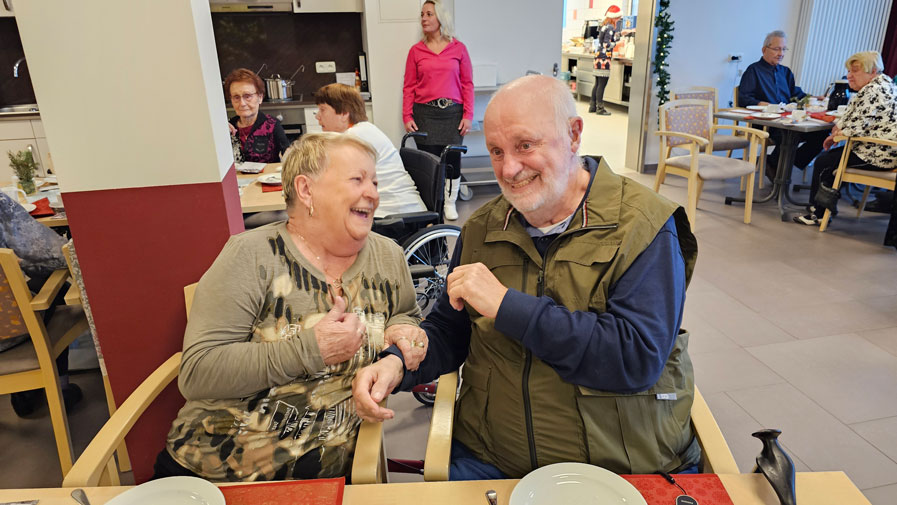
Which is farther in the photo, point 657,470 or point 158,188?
point 158,188

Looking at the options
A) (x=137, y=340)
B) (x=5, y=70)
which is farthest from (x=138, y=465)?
(x=5, y=70)

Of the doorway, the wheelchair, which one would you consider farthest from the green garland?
the wheelchair

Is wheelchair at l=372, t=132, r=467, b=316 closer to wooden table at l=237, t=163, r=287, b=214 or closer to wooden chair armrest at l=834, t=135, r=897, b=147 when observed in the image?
wooden table at l=237, t=163, r=287, b=214

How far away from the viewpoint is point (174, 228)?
1702 millimetres

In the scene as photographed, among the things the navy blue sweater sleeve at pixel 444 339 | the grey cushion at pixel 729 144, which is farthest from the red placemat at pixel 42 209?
the grey cushion at pixel 729 144

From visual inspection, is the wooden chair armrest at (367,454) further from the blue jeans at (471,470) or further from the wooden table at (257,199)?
the wooden table at (257,199)

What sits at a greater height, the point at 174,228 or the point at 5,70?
the point at 5,70

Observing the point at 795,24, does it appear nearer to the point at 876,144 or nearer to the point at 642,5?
the point at 642,5

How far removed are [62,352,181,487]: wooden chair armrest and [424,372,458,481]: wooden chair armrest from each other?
66 centimetres

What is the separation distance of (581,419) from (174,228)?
1277 millimetres

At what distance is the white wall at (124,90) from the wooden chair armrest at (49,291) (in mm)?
535

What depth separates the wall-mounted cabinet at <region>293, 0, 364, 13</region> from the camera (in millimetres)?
5160

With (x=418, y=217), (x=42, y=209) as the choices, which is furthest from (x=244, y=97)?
(x=418, y=217)

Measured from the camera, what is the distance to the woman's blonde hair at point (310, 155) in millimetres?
1408
